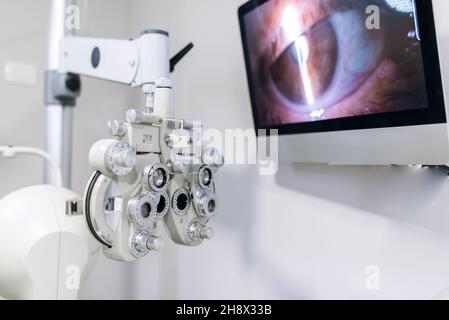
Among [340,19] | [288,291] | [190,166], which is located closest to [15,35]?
[190,166]

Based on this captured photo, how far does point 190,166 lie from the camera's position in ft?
2.37

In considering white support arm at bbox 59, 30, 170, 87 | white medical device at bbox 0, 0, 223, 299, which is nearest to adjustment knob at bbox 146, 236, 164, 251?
white medical device at bbox 0, 0, 223, 299

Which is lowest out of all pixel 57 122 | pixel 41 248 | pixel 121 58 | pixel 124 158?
pixel 41 248

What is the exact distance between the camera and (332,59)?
79 cm

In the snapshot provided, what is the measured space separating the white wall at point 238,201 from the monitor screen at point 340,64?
7.7 inches

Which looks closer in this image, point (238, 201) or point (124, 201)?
point (124, 201)

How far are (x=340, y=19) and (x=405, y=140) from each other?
29cm

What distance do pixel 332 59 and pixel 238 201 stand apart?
1.96ft

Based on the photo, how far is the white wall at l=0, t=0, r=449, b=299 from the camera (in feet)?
2.75

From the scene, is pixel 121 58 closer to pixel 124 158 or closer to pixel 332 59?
pixel 124 158

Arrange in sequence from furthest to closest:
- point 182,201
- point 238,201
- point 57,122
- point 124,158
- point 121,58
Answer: point 238,201
point 57,122
point 121,58
point 182,201
point 124,158

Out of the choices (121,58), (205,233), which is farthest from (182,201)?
(121,58)

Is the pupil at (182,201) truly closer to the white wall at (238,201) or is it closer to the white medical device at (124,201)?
the white medical device at (124,201)

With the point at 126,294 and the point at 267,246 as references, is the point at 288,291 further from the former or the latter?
the point at 126,294
